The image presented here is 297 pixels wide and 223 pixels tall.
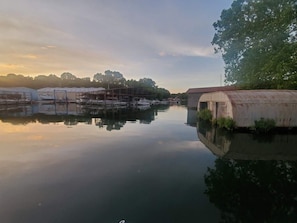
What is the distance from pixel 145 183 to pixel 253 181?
3572 mm

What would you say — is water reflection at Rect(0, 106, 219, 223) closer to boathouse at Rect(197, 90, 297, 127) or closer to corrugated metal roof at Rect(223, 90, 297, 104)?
boathouse at Rect(197, 90, 297, 127)

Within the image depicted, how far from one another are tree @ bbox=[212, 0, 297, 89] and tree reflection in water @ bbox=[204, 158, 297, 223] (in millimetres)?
10077

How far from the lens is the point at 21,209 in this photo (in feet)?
18.4

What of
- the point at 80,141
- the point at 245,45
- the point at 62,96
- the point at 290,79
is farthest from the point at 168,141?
the point at 62,96

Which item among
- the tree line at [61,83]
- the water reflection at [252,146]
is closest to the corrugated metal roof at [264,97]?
the water reflection at [252,146]

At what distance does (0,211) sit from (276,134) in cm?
1702

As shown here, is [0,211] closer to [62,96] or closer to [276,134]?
[276,134]

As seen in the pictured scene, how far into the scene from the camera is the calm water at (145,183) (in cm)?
546

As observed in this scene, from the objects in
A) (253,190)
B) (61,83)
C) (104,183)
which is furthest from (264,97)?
(61,83)

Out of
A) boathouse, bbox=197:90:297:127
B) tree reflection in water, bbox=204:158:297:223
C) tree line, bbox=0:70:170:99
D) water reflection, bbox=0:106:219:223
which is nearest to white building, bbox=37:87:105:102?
tree line, bbox=0:70:170:99

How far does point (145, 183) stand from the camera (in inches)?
289

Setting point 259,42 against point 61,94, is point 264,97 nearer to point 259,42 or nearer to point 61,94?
point 259,42

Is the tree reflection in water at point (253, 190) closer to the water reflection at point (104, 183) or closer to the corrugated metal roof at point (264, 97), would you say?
the water reflection at point (104, 183)

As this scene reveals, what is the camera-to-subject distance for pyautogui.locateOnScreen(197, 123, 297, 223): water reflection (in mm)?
5578
